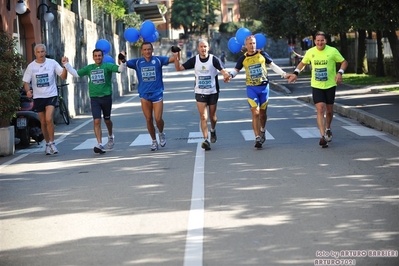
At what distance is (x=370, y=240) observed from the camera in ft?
22.2

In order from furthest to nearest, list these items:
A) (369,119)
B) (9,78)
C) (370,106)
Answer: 1. (370,106)
2. (369,119)
3. (9,78)

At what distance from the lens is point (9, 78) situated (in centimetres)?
1488

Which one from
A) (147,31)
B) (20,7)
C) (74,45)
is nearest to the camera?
(147,31)

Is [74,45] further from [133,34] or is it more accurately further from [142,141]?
[133,34]

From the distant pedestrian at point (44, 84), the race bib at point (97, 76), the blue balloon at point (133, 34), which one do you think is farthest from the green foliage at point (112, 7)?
the race bib at point (97, 76)

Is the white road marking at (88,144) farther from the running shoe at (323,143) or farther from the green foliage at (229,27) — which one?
the green foliage at (229,27)

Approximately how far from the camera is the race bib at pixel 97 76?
47.7ft

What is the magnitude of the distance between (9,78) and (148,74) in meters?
2.63

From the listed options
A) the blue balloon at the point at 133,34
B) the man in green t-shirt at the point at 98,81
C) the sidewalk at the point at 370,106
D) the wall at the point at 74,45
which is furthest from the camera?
the wall at the point at 74,45

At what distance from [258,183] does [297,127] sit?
7.93 metres

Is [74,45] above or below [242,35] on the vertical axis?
below

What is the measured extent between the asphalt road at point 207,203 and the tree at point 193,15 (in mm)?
99004

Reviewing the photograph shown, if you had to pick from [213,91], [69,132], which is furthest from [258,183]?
[69,132]

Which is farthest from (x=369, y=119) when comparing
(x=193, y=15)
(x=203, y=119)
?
(x=193, y=15)
